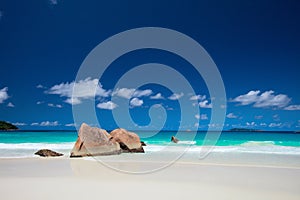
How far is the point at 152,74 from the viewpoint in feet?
41.7

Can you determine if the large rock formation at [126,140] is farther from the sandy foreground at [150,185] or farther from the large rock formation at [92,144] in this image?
the sandy foreground at [150,185]

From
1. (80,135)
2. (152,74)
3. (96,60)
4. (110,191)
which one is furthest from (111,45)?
(110,191)

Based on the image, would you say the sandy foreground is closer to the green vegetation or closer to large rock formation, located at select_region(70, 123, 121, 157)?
large rock formation, located at select_region(70, 123, 121, 157)

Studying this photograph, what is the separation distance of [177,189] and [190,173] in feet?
6.17

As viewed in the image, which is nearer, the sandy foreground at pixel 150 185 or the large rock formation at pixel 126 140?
the sandy foreground at pixel 150 185

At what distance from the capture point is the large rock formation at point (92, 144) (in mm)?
10258

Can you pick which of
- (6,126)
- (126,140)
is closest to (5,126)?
(6,126)

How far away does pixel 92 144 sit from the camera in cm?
1054

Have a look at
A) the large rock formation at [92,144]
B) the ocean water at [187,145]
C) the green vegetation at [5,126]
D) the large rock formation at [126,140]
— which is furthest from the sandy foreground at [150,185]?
the green vegetation at [5,126]

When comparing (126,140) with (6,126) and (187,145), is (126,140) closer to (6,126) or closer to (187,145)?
(187,145)

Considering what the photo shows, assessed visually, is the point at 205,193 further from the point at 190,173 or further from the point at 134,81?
the point at 134,81

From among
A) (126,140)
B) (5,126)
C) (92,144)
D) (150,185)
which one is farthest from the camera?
(5,126)

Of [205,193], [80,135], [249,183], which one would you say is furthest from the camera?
[80,135]

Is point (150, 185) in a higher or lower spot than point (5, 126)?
lower
